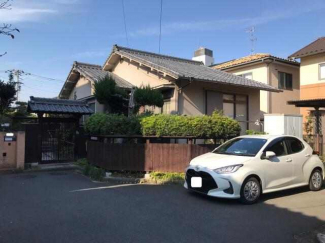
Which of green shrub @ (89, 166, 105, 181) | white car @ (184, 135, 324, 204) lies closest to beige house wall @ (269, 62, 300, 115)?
white car @ (184, 135, 324, 204)

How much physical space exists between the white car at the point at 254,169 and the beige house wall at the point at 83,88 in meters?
11.1

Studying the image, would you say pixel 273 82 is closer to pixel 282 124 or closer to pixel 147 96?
pixel 282 124

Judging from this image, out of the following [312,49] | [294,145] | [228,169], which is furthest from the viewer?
[312,49]

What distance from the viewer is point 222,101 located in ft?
47.5

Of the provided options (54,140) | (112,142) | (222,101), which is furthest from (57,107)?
(222,101)

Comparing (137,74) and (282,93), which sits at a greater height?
(137,74)

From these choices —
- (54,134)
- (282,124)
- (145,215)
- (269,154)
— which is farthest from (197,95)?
(145,215)

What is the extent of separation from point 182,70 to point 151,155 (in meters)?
5.79

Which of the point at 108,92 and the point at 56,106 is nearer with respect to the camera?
the point at 108,92

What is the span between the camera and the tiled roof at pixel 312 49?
17266 mm

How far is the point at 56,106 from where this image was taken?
43.1 feet

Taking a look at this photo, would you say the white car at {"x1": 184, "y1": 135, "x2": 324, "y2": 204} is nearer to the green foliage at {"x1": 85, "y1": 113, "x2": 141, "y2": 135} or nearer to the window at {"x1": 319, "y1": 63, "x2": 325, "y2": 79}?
the green foliage at {"x1": 85, "y1": 113, "x2": 141, "y2": 135}

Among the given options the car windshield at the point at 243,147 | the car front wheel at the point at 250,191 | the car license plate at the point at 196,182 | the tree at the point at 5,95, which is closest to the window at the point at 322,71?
the car windshield at the point at 243,147

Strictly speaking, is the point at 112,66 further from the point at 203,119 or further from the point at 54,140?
the point at 203,119
